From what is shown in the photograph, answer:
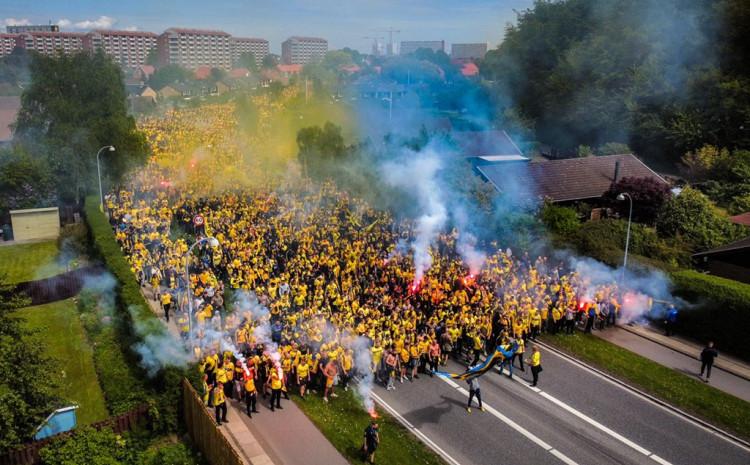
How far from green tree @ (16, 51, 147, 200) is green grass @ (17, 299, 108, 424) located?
14121mm

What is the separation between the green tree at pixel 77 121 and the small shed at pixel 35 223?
3.67 meters

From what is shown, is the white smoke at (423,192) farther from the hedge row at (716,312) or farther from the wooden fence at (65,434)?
the wooden fence at (65,434)

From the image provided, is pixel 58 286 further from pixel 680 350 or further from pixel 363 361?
pixel 680 350

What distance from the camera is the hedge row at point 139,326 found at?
13.9 m

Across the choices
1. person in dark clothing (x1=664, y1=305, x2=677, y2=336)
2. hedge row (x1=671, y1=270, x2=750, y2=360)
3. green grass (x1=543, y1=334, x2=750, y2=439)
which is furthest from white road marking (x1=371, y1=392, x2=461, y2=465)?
hedge row (x1=671, y1=270, x2=750, y2=360)

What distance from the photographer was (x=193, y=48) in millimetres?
153500

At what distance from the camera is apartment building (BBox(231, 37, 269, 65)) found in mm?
169938

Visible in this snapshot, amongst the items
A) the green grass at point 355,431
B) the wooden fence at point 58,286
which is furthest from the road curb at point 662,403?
the wooden fence at point 58,286

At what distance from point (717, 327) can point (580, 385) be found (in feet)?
21.6

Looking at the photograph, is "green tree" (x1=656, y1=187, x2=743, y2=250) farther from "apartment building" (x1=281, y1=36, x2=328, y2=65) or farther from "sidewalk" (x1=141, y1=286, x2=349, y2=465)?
"apartment building" (x1=281, y1=36, x2=328, y2=65)

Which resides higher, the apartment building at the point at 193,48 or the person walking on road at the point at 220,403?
the apartment building at the point at 193,48

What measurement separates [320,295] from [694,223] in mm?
19149

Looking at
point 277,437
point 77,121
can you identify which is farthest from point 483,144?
point 277,437

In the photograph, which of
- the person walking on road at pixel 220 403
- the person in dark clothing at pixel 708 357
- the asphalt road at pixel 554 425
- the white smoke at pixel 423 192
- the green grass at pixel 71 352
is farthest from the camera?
the white smoke at pixel 423 192
